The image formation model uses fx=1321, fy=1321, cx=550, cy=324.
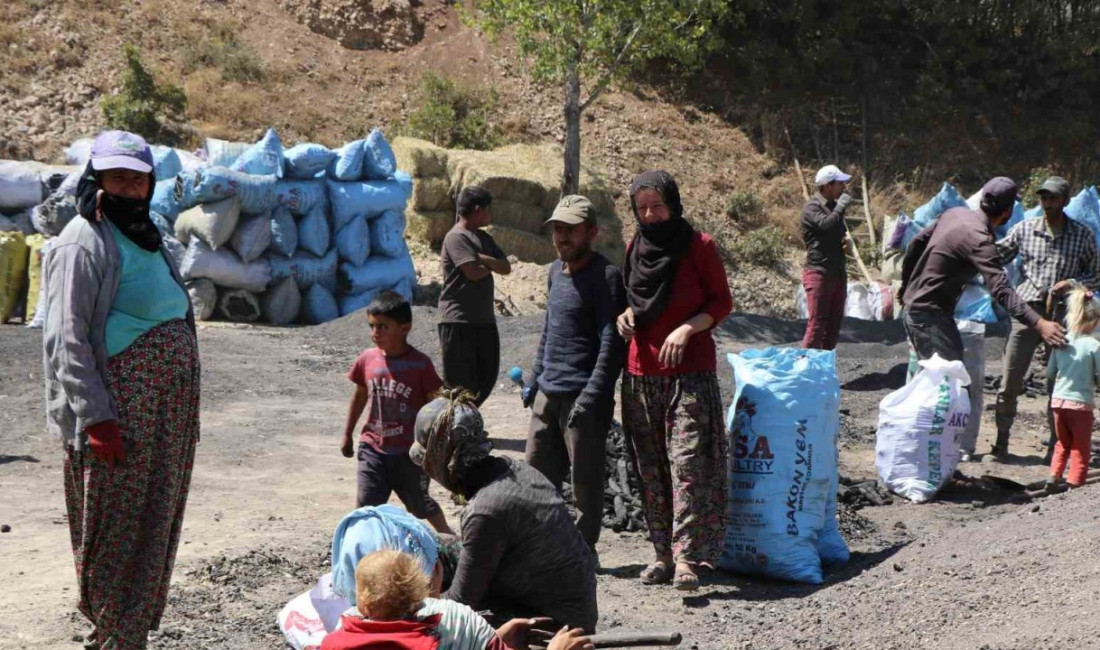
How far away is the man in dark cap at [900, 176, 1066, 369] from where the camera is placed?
23.8 ft

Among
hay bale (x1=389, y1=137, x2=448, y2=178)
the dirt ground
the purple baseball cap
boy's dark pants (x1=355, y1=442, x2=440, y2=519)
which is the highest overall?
hay bale (x1=389, y1=137, x2=448, y2=178)

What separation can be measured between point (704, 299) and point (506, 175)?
559 inches

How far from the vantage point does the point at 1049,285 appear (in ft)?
26.8

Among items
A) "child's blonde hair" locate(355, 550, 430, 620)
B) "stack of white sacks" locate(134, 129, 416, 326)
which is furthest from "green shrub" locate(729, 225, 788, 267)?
"child's blonde hair" locate(355, 550, 430, 620)

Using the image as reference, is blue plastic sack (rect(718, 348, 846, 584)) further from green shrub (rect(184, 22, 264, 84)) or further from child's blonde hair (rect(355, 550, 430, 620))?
green shrub (rect(184, 22, 264, 84))

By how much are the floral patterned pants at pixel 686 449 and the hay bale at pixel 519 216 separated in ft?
45.5

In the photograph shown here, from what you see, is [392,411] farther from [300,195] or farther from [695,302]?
[300,195]

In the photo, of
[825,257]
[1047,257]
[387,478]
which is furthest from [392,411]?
[825,257]

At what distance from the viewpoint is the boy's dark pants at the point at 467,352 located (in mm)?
7621

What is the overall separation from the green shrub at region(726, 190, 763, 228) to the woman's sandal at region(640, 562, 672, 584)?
727 inches

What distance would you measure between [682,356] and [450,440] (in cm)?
189

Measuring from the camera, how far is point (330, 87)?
24922 millimetres

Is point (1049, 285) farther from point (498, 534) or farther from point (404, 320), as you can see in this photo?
point (498, 534)

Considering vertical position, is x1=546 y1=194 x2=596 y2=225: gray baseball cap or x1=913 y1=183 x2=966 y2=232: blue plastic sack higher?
x1=913 y1=183 x2=966 y2=232: blue plastic sack
